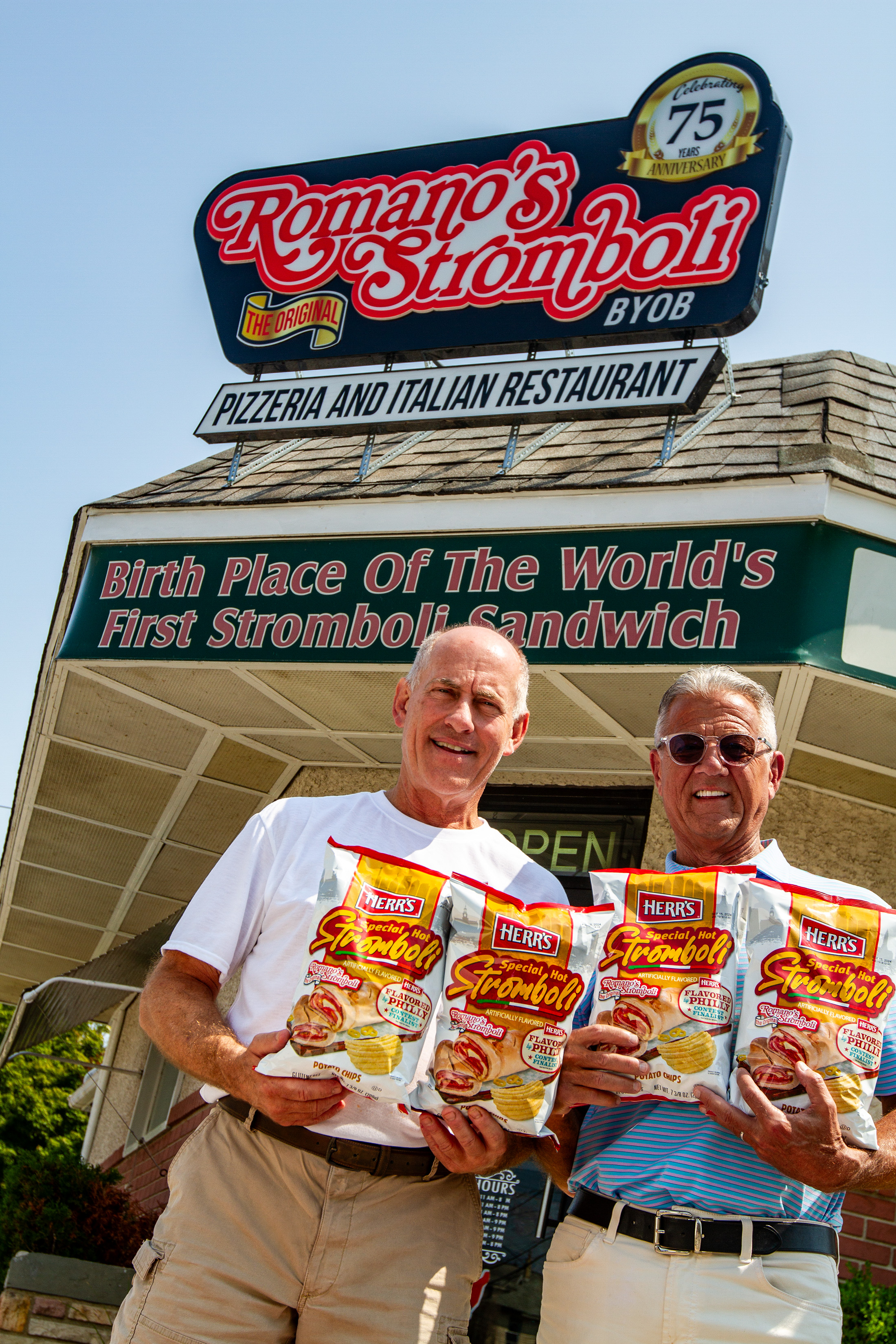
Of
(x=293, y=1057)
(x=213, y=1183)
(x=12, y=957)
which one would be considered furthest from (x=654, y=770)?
(x=12, y=957)

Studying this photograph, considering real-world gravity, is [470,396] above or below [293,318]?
below

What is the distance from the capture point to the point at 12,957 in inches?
444

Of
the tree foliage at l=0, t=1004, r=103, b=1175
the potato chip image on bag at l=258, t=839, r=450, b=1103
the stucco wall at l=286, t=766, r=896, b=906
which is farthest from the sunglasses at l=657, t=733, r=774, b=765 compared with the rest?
the tree foliage at l=0, t=1004, r=103, b=1175

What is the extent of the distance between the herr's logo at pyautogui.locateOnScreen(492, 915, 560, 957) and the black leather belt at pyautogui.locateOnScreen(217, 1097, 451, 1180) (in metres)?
0.51

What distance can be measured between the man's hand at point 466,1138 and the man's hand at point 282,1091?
7.3 inches

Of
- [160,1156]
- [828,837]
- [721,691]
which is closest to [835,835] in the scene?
[828,837]

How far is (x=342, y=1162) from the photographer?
2.28 metres

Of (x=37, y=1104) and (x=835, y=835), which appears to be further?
(x=37, y=1104)

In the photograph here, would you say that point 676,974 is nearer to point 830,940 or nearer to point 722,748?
point 830,940

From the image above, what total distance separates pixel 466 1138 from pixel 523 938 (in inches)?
15.0

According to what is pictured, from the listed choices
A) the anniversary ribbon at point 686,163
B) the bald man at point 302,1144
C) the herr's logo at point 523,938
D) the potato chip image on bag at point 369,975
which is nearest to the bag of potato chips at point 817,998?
the herr's logo at point 523,938

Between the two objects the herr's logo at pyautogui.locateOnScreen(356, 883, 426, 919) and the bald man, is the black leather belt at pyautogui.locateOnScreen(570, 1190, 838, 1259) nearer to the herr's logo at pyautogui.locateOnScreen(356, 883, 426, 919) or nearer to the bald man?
the bald man

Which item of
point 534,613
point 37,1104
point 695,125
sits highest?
point 695,125

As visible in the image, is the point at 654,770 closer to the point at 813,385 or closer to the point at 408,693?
the point at 408,693
